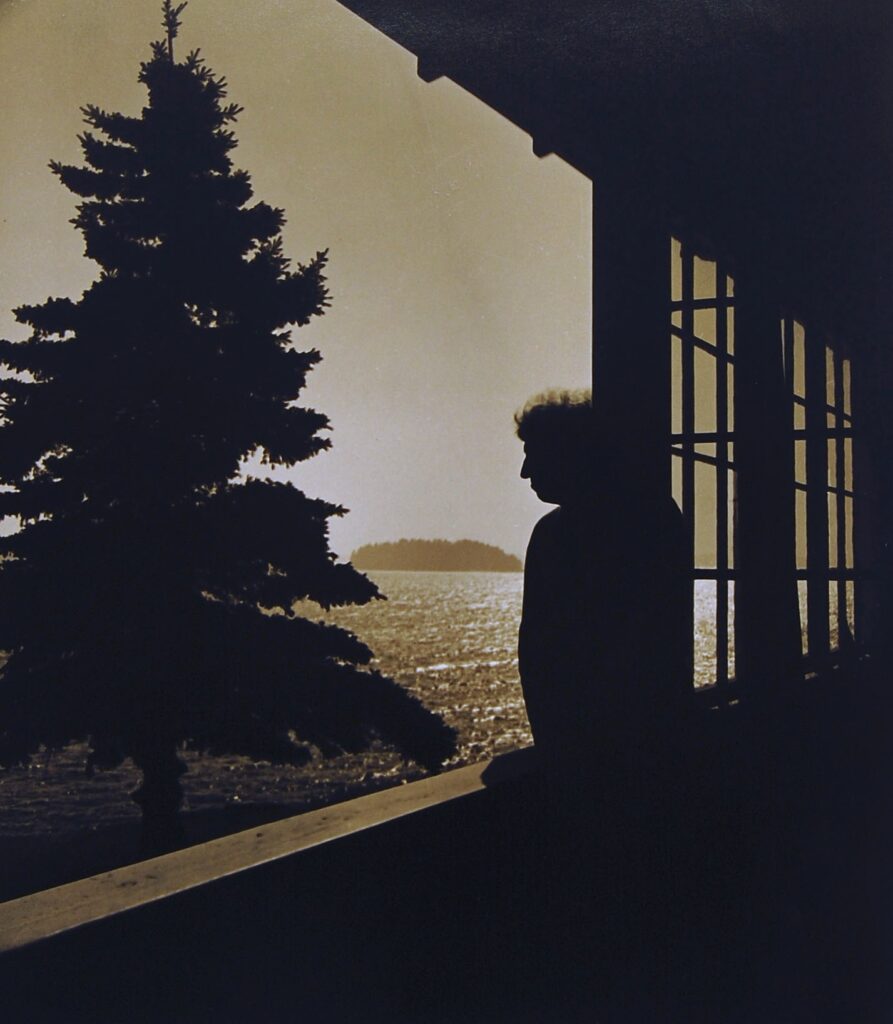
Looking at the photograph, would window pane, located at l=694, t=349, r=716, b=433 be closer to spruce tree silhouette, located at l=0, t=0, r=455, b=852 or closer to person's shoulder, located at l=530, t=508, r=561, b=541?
person's shoulder, located at l=530, t=508, r=561, b=541

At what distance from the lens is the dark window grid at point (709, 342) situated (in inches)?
135

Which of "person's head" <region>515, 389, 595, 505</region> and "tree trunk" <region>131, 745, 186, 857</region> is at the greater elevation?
"person's head" <region>515, 389, 595, 505</region>

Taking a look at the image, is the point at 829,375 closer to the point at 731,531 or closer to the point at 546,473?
the point at 731,531

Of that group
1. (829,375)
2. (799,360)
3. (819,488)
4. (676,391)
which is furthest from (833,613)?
(676,391)

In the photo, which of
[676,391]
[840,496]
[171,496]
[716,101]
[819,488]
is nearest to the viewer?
[716,101]

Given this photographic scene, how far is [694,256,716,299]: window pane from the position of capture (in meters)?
3.63

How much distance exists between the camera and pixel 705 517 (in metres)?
3.52

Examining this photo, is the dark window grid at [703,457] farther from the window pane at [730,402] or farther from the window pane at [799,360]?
the window pane at [799,360]

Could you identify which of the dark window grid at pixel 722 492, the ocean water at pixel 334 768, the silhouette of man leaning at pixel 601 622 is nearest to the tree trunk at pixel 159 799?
the ocean water at pixel 334 768

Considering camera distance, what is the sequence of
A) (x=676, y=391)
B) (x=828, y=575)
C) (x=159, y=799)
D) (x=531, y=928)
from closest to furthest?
(x=531, y=928) → (x=676, y=391) → (x=828, y=575) → (x=159, y=799)

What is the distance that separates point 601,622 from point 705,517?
1.58 metres

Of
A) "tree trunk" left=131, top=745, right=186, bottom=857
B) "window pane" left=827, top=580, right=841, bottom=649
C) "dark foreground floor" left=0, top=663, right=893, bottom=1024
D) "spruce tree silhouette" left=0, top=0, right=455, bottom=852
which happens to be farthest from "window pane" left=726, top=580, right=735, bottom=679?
"tree trunk" left=131, top=745, right=186, bottom=857

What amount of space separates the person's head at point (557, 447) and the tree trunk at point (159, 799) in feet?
38.1

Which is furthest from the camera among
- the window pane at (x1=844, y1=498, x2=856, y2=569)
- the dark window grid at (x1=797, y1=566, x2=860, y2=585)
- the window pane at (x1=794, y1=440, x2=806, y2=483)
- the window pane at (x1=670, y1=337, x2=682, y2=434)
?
the window pane at (x1=844, y1=498, x2=856, y2=569)
